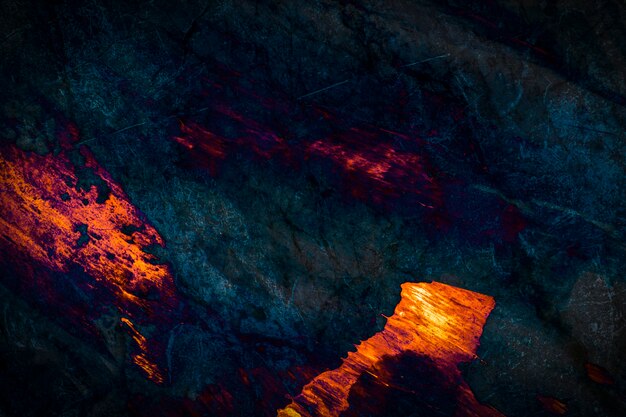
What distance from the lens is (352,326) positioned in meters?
1.35

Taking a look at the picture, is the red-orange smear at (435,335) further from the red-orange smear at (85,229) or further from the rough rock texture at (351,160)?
the red-orange smear at (85,229)

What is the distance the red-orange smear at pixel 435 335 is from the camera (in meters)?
1.25

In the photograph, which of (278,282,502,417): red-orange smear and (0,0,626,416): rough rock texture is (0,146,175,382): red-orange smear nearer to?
(0,0,626,416): rough rock texture

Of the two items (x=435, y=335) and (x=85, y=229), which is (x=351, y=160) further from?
(x=85, y=229)

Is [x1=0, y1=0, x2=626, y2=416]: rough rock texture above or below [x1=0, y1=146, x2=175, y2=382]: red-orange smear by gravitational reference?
above

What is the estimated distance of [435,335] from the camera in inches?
51.2

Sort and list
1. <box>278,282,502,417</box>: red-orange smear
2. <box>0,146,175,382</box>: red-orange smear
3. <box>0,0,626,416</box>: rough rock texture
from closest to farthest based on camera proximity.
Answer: <box>0,0,626,416</box>: rough rock texture → <box>278,282,502,417</box>: red-orange smear → <box>0,146,175,382</box>: red-orange smear

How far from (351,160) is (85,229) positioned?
43.1 inches

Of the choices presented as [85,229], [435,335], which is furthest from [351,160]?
[85,229]

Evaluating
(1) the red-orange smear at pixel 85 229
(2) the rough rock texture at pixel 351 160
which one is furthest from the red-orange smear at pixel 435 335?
(1) the red-orange smear at pixel 85 229

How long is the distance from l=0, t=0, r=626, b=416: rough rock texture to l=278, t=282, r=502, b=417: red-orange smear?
1.7 inches

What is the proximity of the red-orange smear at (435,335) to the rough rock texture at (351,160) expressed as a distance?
42 mm

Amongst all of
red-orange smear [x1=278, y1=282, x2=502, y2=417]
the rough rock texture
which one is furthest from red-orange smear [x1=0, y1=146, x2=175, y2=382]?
red-orange smear [x1=278, y1=282, x2=502, y2=417]

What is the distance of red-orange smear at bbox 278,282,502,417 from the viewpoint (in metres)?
1.25
